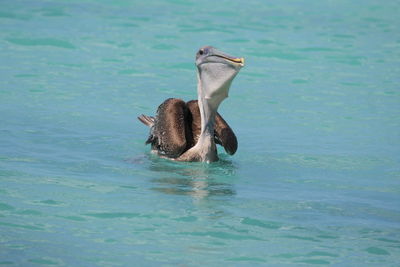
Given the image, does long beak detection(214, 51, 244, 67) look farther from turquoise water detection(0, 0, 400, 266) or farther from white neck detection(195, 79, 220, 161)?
turquoise water detection(0, 0, 400, 266)

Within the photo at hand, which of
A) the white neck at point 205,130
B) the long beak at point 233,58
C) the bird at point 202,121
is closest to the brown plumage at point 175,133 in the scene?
the bird at point 202,121

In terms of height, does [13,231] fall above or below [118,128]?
below

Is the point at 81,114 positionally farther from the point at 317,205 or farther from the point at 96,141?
the point at 317,205

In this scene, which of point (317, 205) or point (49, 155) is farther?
point (49, 155)

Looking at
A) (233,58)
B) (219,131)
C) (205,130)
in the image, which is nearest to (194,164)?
(205,130)

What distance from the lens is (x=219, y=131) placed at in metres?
8.77

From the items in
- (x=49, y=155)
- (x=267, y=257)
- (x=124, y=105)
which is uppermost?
(x=124, y=105)

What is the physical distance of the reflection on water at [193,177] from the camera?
24.9 feet

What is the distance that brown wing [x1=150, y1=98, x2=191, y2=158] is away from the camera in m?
8.66

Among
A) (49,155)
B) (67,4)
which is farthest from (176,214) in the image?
(67,4)

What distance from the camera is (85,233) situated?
6.22 meters

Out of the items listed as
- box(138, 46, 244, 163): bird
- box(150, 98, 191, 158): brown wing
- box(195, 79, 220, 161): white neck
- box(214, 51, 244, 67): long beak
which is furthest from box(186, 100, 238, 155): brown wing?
box(214, 51, 244, 67): long beak

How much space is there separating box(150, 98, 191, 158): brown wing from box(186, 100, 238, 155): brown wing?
0.97 ft

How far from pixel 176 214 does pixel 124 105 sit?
4895mm
